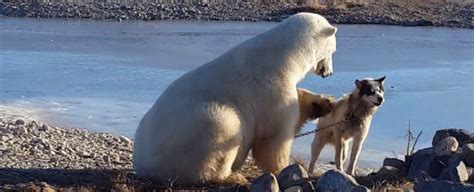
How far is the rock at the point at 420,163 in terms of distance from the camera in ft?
24.3

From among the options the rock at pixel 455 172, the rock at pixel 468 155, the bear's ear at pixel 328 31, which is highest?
the bear's ear at pixel 328 31

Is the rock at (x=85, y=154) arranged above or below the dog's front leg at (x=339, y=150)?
below

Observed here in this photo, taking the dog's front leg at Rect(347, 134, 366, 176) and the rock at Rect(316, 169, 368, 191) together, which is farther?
the dog's front leg at Rect(347, 134, 366, 176)

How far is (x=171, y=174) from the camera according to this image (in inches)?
286

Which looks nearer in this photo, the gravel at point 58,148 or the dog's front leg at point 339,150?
the dog's front leg at point 339,150

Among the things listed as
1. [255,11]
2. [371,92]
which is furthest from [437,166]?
[255,11]

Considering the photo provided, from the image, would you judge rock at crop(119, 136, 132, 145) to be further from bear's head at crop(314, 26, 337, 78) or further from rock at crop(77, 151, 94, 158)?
bear's head at crop(314, 26, 337, 78)

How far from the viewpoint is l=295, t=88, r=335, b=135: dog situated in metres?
8.27

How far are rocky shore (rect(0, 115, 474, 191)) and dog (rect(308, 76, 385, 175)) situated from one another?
41 cm

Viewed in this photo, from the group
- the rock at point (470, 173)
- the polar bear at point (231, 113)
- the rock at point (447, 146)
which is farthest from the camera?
the rock at point (447, 146)

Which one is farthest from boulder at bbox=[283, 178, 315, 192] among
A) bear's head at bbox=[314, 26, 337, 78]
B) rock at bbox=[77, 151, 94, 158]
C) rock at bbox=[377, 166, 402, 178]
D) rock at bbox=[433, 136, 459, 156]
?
rock at bbox=[77, 151, 94, 158]

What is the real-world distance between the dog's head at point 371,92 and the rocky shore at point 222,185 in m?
0.58

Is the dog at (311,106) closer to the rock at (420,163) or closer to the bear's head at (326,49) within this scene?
the bear's head at (326,49)

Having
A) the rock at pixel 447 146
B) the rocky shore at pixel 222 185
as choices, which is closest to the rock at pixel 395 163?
the rocky shore at pixel 222 185
